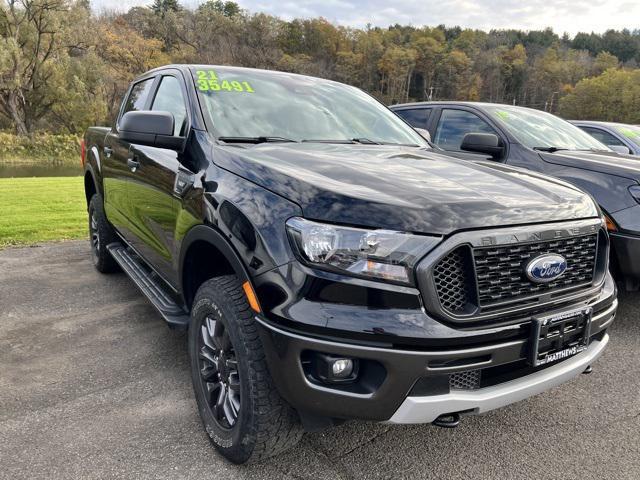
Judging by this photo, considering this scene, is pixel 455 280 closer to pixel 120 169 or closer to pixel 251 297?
pixel 251 297

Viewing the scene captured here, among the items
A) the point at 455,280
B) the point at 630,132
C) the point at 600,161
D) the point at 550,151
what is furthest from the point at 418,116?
the point at 455,280

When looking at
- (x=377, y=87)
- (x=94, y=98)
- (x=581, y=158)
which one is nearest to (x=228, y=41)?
(x=377, y=87)

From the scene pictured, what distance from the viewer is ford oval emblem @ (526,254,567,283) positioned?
6.35 ft

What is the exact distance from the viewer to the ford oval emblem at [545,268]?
6.35 ft

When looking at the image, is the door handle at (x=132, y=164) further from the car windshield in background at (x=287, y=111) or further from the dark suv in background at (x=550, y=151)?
the dark suv in background at (x=550, y=151)

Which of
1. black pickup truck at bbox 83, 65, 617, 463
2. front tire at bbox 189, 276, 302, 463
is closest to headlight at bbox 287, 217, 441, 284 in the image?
black pickup truck at bbox 83, 65, 617, 463

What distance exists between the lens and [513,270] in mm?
1900

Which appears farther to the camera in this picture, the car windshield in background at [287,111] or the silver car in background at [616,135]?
the silver car in background at [616,135]

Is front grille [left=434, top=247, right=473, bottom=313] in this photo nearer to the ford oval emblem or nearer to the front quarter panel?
the ford oval emblem

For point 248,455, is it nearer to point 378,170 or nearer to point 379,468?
point 379,468

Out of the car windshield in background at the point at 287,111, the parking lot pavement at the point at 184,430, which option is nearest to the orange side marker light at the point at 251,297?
the parking lot pavement at the point at 184,430

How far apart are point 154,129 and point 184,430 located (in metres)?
1.57

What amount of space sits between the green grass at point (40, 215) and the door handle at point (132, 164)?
12.2 feet

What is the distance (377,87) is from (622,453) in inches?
3758
